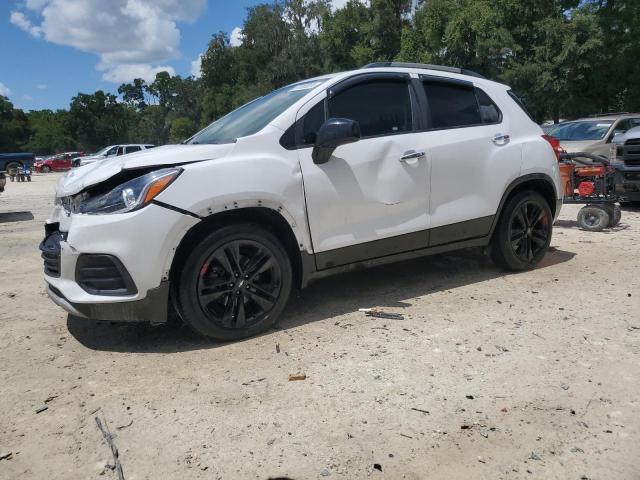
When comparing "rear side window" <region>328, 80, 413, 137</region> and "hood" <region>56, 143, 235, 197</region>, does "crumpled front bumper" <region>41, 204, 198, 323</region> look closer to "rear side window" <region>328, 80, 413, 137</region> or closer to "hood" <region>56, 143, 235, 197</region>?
"hood" <region>56, 143, 235, 197</region>

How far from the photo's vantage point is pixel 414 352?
3436 millimetres

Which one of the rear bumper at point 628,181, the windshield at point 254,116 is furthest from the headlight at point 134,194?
the rear bumper at point 628,181

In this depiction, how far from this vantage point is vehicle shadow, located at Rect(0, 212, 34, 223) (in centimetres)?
1122

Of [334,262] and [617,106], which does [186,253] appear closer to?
[334,262]

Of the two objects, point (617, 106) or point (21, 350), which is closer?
point (21, 350)

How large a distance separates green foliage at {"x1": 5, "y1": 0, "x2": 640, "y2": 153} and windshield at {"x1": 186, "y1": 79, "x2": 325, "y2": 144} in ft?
69.1

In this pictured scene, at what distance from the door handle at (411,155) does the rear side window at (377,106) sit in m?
0.21

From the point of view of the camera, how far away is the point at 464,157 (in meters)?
4.52

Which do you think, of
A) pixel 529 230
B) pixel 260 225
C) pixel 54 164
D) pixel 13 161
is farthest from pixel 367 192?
pixel 54 164

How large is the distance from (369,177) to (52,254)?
234 centimetres

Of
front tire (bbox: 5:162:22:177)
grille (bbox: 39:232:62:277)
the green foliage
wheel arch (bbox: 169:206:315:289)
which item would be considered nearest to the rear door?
wheel arch (bbox: 169:206:315:289)

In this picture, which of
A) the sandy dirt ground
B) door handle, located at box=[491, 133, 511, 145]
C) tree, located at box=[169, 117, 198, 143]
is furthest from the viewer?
tree, located at box=[169, 117, 198, 143]

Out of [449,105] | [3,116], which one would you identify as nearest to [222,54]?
[3,116]

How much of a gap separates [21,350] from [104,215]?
129 cm
